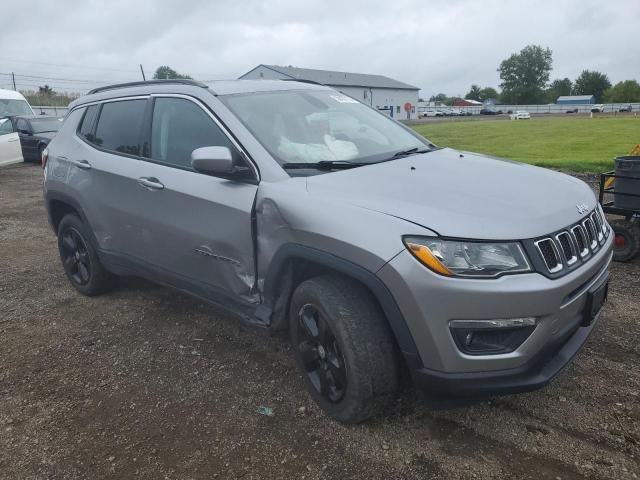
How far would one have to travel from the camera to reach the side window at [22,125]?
1542cm

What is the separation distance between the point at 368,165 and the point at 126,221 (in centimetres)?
193

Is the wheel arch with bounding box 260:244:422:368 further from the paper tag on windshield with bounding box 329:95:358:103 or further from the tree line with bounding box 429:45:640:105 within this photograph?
the tree line with bounding box 429:45:640:105

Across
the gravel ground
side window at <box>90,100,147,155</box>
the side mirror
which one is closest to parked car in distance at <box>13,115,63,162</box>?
side window at <box>90,100,147,155</box>

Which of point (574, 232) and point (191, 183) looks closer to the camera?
point (574, 232)

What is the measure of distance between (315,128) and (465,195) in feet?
3.91

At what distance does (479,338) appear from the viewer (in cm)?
238

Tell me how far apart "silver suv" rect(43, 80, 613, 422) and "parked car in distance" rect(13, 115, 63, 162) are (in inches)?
496

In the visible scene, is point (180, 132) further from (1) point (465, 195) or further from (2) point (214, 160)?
(1) point (465, 195)

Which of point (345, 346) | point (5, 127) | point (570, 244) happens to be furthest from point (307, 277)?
point (5, 127)

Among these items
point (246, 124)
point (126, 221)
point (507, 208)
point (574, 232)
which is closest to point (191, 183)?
point (246, 124)

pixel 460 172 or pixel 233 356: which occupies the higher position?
pixel 460 172

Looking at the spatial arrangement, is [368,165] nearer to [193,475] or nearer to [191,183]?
[191,183]

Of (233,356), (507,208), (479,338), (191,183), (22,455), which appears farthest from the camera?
(233,356)

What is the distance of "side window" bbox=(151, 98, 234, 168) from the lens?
336 centimetres
